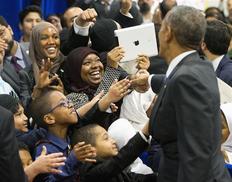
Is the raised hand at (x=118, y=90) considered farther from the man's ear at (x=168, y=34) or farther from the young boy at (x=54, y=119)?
the man's ear at (x=168, y=34)

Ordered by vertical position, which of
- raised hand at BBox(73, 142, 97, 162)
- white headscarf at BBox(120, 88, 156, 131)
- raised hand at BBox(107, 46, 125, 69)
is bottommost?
white headscarf at BBox(120, 88, 156, 131)

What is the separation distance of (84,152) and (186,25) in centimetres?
75

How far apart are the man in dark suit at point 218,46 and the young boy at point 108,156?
1.04 meters

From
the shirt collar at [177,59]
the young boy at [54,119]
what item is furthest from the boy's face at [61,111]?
the shirt collar at [177,59]

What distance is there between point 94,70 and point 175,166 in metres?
1.42

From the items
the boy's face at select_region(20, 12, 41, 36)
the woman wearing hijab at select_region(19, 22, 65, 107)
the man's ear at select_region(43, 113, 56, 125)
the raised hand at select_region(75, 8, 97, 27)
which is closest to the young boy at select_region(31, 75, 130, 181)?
the man's ear at select_region(43, 113, 56, 125)

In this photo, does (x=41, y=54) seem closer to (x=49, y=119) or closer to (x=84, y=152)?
(x=49, y=119)

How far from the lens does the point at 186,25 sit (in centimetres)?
243

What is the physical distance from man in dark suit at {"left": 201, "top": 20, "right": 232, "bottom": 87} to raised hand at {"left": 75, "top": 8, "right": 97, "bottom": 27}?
0.80 metres

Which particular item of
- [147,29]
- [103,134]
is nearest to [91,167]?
[103,134]

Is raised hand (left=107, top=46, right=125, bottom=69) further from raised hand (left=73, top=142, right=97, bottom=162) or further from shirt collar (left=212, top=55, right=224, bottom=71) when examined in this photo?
raised hand (left=73, top=142, right=97, bottom=162)

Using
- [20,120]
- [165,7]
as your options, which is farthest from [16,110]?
[165,7]

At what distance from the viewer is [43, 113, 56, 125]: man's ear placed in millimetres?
3016

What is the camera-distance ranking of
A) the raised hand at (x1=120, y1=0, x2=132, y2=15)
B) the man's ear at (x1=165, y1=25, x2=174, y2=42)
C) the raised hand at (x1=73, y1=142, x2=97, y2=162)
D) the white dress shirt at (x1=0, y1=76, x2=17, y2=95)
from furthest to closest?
the raised hand at (x1=120, y1=0, x2=132, y2=15) → the white dress shirt at (x1=0, y1=76, x2=17, y2=95) → the raised hand at (x1=73, y1=142, x2=97, y2=162) → the man's ear at (x1=165, y1=25, x2=174, y2=42)
